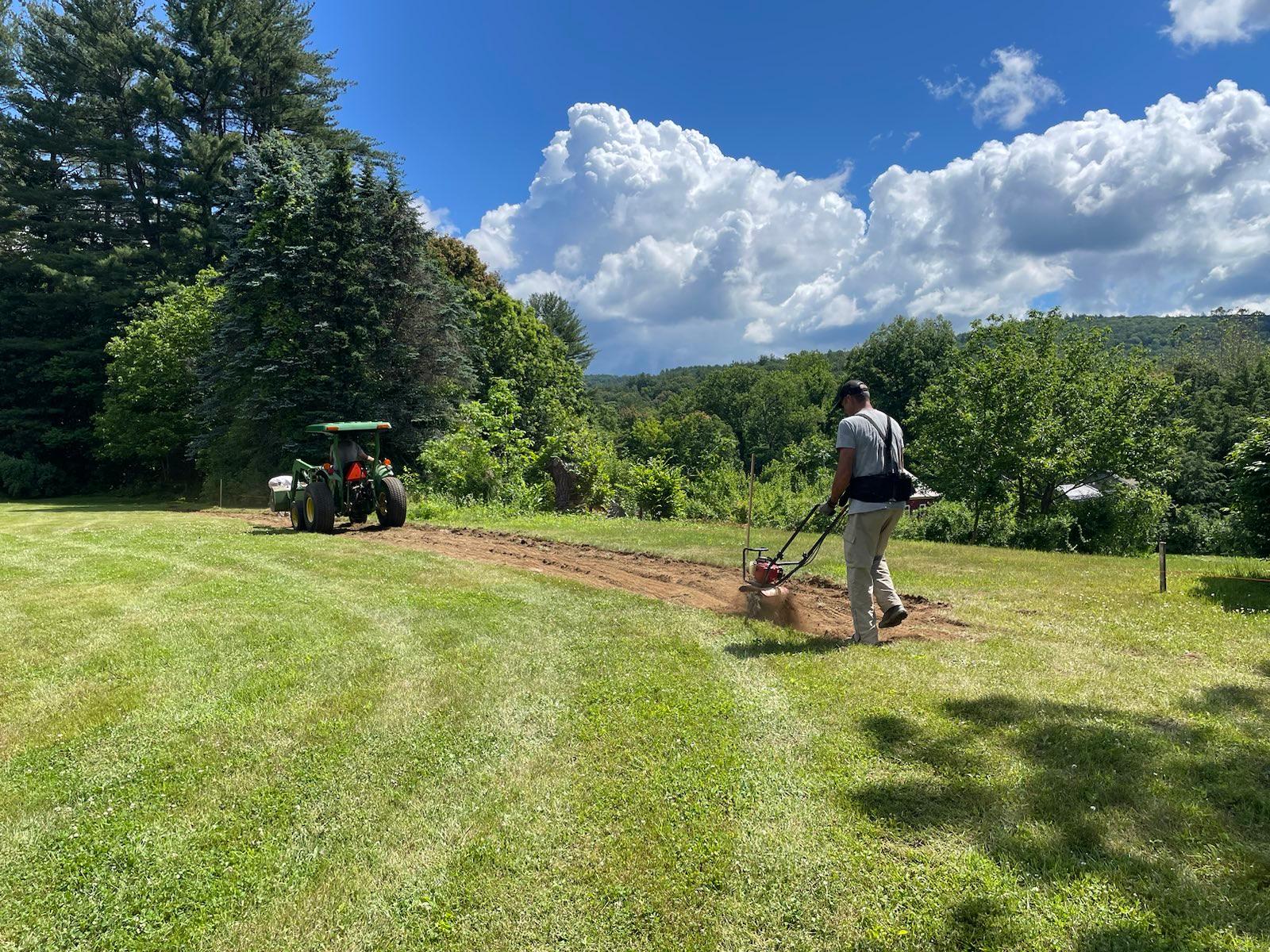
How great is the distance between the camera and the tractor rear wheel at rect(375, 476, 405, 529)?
13.3 metres

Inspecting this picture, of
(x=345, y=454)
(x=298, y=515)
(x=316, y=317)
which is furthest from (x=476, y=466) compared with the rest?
(x=316, y=317)

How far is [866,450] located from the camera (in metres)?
5.35

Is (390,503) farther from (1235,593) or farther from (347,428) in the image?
(1235,593)

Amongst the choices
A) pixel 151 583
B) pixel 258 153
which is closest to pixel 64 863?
pixel 151 583

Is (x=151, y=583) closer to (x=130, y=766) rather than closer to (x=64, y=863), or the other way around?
(x=130, y=766)

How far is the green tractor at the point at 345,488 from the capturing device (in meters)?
12.5

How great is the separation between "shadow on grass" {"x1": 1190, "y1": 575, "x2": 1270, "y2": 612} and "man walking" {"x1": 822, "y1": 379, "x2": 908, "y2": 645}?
13.2ft

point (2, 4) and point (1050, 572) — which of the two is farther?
point (2, 4)

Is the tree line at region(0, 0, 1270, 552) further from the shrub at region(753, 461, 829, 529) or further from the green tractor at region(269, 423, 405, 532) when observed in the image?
the green tractor at region(269, 423, 405, 532)

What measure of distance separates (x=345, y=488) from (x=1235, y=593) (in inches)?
532

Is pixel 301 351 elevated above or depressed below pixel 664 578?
above

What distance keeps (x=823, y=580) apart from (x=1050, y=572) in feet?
11.7

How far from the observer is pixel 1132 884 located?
8.39ft

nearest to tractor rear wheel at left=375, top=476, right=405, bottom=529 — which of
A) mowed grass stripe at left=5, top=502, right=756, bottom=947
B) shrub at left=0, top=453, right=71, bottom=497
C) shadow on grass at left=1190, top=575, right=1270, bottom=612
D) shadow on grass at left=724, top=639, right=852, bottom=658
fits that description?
mowed grass stripe at left=5, top=502, right=756, bottom=947
